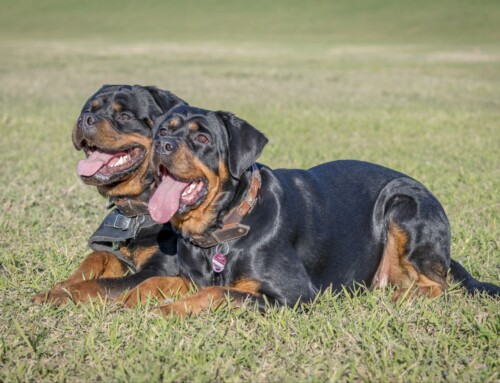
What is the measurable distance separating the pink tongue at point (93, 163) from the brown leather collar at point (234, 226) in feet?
3.92

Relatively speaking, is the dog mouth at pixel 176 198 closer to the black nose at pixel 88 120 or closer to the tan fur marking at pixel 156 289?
the tan fur marking at pixel 156 289

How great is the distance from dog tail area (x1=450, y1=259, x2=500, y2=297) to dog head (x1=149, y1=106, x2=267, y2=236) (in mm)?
1765

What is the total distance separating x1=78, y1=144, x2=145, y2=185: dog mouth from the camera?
548 cm

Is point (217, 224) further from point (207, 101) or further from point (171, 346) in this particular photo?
point (207, 101)

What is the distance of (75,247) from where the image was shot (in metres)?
6.05

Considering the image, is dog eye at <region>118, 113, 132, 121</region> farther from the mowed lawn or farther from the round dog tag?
the round dog tag

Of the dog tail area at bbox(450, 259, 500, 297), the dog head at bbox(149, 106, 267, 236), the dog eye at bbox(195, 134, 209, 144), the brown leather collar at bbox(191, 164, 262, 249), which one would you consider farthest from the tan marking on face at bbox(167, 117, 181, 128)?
the dog tail area at bbox(450, 259, 500, 297)

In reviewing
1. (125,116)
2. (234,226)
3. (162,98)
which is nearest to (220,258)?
(234,226)

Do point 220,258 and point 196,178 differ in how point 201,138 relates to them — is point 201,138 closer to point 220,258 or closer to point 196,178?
point 196,178

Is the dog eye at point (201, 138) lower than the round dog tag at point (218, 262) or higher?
higher

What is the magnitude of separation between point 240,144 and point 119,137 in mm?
1277

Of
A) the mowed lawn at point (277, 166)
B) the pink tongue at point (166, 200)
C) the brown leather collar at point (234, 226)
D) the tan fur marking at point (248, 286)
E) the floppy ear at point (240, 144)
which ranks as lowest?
the mowed lawn at point (277, 166)

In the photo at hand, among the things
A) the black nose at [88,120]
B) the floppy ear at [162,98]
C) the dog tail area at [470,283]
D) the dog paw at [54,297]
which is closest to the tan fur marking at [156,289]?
the dog paw at [54,297]

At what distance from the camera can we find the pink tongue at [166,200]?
4578 mm
